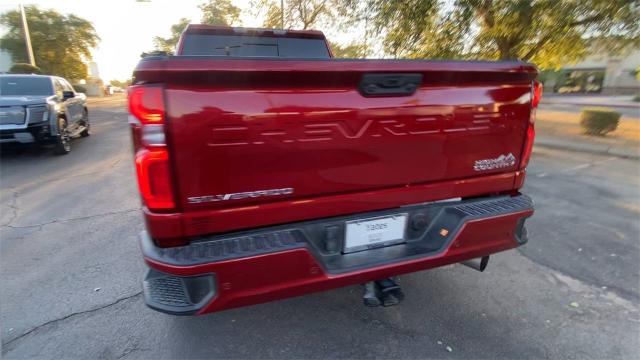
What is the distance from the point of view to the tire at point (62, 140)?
7.70m

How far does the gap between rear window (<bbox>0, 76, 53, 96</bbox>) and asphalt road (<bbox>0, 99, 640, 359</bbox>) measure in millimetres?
4686

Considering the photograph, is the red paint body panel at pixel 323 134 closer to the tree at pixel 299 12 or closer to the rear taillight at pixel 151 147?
the rear taillight at pixel 151 147

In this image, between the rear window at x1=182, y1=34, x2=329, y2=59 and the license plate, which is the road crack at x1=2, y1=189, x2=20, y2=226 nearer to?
the rear window at x1=182, y1=34, x2=329, y2=59

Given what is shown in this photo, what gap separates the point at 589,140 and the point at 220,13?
1606 cm

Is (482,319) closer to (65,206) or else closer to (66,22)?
(65,206)

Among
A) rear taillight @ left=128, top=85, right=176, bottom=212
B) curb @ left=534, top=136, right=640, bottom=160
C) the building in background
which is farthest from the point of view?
the building in background

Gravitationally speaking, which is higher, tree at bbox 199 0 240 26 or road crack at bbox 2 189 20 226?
tree at bbox 199 0 240 26

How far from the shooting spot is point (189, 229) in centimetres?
177

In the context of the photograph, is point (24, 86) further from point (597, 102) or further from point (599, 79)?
point (599, 79)

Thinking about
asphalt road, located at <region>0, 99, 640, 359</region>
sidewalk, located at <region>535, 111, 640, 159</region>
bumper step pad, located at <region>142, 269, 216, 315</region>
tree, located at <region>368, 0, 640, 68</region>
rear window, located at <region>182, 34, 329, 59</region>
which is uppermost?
tree, located at <region>368, 0, 640, 68</region>

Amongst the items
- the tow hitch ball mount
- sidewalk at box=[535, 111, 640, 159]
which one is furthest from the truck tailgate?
sidewalk at box=[535, 111, 640, 159]

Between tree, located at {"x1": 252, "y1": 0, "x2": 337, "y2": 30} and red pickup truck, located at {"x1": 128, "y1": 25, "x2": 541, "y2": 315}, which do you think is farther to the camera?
tree, located at {"x1": 252, "y1": 0, "x2": 337, "y2": 30}

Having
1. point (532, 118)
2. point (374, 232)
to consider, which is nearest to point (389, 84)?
point (374, 232)

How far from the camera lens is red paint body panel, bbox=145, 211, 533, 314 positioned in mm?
1740
